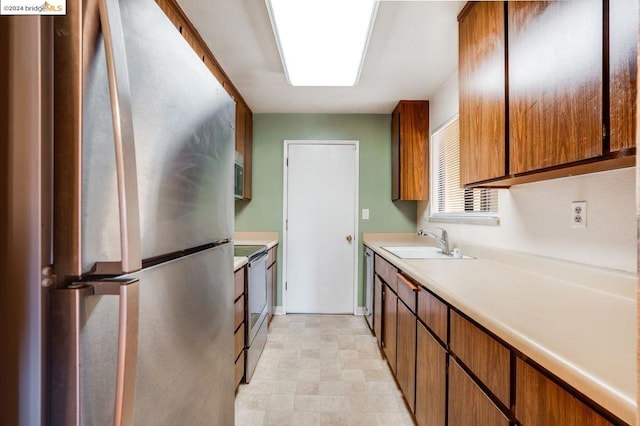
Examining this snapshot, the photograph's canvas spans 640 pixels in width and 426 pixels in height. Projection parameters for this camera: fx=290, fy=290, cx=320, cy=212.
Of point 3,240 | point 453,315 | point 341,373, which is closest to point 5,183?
point 3,240

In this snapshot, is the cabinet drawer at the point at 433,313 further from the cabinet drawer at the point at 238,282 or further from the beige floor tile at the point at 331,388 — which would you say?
the cabinet drawer at the point at 238,282

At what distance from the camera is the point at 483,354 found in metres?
0.91

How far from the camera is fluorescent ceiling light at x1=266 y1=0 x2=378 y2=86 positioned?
148 cm

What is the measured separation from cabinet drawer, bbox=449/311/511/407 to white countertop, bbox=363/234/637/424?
6 centimetres

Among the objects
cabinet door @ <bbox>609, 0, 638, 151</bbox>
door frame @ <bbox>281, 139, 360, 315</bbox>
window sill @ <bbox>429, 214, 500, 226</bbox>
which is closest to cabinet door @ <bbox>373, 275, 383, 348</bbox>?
Result: door frame @ <bbox>281, 139, 360, 315</bbox>

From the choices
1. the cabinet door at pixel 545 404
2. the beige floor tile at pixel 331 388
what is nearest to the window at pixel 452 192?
the cabinet door at pixel 545 404

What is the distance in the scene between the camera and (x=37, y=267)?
1.45 ft

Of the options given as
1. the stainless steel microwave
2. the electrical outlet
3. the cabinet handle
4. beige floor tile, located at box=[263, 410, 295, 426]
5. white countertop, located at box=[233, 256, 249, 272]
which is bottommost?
beige floor tile, located at box=[263, 410, 295, 426]

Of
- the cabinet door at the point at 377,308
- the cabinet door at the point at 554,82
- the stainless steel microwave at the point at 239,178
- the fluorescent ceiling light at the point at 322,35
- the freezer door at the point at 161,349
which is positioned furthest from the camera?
the stainless steel microwave at the point at 239,178

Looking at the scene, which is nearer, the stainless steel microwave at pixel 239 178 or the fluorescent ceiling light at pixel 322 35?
the fluorescent ceiling light at pixel 322 35

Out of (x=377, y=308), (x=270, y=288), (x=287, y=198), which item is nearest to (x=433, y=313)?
(x=377, y=308)

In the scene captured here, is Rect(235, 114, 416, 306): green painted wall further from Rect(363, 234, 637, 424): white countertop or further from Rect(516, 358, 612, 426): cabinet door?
Rect(516, 358, 612, 426): cabinet door

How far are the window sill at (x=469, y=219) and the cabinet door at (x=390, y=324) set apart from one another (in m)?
0.78

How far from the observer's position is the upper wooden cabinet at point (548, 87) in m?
0.77
